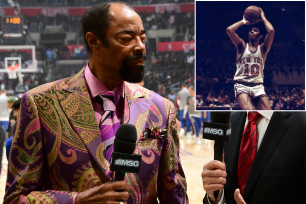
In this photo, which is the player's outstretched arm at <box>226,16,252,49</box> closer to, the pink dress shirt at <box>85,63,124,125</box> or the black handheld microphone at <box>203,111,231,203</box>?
the black handheld microphone at <box>203,111,231,203</box>

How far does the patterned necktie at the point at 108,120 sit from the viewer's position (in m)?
1.18

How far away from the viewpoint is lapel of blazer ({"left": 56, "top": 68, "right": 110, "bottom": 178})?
1121 mm

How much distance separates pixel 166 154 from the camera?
1.26 meters

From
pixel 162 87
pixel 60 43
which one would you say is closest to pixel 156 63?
pixel 162 87

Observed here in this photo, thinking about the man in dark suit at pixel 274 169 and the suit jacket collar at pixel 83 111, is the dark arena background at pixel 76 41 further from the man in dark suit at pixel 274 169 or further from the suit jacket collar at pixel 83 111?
the suit jacket collar at pixel 83 111

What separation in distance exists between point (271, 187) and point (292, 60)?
1.76 ft

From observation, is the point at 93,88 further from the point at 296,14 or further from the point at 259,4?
the point at 296,14

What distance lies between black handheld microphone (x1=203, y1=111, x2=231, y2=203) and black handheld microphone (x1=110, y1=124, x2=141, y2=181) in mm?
292

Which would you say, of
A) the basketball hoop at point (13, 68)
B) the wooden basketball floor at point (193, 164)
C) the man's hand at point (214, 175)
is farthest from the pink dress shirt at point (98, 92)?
the basketball hoop at point (13, 68)

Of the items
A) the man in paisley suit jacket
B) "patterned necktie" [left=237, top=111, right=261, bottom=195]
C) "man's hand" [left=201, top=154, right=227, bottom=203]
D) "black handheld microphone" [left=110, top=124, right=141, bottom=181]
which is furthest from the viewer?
"patterned necktie" [left=237, top=111, right=261, bottom=195]

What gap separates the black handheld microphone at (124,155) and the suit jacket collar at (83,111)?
0.18 meters

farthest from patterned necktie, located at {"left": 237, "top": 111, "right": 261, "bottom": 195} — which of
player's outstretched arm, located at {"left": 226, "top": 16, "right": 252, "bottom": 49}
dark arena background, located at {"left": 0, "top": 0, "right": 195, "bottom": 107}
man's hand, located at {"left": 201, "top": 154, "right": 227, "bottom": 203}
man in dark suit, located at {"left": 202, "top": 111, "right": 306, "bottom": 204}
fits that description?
dark arena background, located at {"left": 0, "top": 0, "right": 195, "bottom": 107}

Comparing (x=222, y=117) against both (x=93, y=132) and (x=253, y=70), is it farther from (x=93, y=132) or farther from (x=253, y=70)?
(x=93, y=132)

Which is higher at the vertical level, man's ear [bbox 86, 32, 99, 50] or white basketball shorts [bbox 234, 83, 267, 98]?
man's ear [bbox 86, 32, 99, 50]
